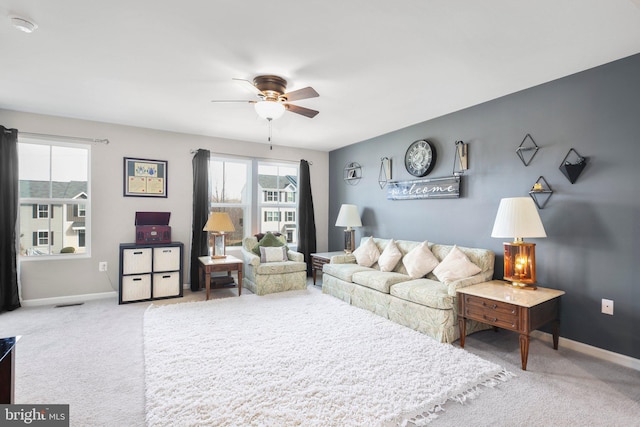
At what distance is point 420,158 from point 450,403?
3065mm

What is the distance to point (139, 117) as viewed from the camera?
4.16 m

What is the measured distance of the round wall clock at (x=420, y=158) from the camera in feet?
13.5

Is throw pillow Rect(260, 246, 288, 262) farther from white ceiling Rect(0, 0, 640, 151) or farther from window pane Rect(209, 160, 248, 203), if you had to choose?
white ceiling Rect(0, 0, 640, 151)

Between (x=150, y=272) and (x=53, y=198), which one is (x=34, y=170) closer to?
(x=53, y=198)

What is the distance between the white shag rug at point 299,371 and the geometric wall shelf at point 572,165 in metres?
1.84

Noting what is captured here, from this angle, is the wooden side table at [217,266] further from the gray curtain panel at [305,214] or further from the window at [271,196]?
the gray curtain panel at [305,214]

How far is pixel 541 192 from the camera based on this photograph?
9.91 ft

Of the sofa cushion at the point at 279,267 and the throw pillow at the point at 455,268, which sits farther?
the sofa cushion at the point at 279,267

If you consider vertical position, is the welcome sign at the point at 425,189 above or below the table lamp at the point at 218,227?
above
